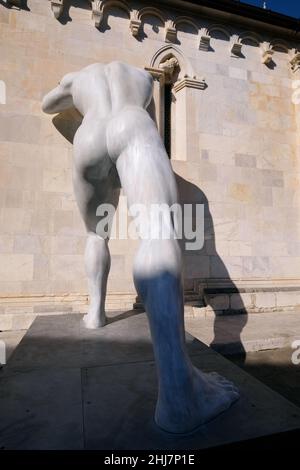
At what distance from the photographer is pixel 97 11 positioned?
4.92 metres

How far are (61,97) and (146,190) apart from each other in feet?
5.26

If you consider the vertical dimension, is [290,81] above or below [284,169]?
above

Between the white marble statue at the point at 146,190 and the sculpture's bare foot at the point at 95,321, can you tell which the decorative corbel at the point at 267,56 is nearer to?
the white marble statue at the point at 146,190

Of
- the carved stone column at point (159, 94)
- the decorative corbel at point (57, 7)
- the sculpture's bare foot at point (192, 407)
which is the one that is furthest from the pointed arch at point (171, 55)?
the sculpture's bare foot at point (192, 407)

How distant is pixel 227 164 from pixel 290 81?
2.43m

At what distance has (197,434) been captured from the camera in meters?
1.20

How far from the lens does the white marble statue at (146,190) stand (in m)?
1.25

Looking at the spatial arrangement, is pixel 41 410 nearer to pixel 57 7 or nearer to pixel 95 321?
pixel 95 321

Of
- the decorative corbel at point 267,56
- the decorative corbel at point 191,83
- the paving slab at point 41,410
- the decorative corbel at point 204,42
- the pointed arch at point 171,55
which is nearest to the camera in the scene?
the paving slab at point 41,410

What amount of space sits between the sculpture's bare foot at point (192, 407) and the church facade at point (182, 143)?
321 centimetres

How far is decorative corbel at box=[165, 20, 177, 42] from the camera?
17.6ft
